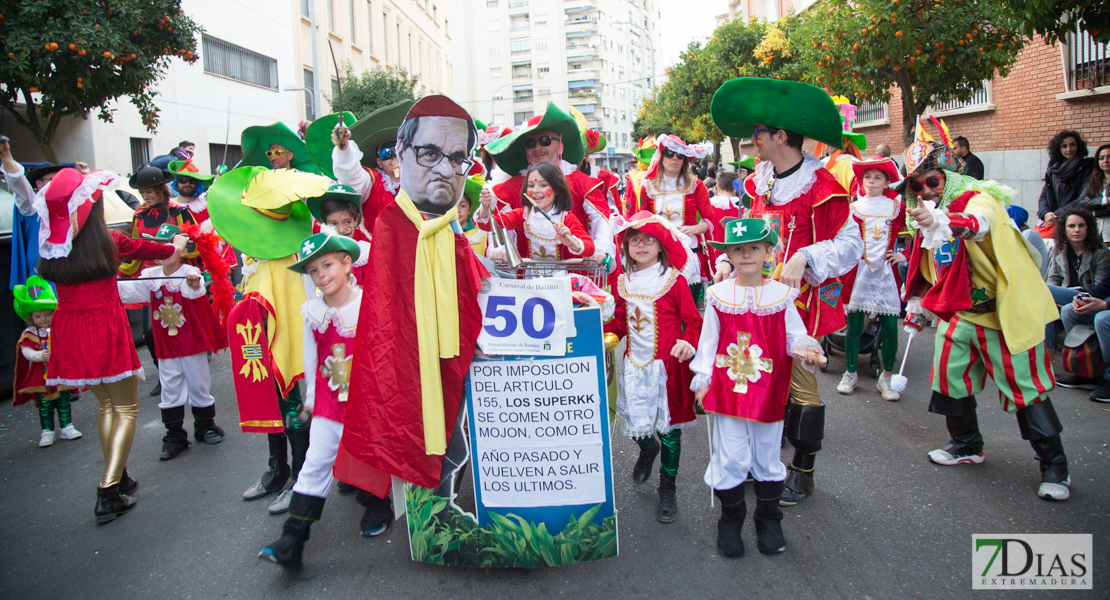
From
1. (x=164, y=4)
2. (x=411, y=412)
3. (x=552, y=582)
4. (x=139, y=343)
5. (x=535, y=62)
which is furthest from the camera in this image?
(x=535, y=62)

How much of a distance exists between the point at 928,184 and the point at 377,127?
3.27 metres

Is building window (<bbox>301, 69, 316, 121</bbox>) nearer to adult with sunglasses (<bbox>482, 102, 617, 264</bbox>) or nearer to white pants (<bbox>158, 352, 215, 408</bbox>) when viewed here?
white pants (<bbox>158, 352, 215, 408</bbox>)

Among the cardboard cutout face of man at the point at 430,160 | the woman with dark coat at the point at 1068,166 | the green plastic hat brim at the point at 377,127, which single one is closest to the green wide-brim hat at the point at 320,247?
the cardboard cutout face of man at the point at 430,160

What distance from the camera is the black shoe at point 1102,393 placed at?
17.3ft

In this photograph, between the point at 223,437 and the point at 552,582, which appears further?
the point at 223,437

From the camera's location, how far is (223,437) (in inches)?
208

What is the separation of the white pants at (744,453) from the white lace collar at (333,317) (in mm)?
1850

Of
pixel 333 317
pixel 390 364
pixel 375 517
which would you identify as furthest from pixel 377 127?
pixel 375 517

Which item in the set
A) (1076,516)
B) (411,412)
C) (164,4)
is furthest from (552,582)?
(164,4)

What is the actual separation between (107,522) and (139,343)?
5.86 metres

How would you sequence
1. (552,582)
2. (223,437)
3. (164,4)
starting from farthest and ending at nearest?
(164,4)
(223,437)
(552,582)

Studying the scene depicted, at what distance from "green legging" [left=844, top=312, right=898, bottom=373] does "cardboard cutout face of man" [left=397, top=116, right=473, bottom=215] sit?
162 inches

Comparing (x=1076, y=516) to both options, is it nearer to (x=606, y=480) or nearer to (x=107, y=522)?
(x=606, y=480)

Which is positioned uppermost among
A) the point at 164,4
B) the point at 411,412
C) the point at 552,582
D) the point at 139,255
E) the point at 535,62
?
the point at 535,62
